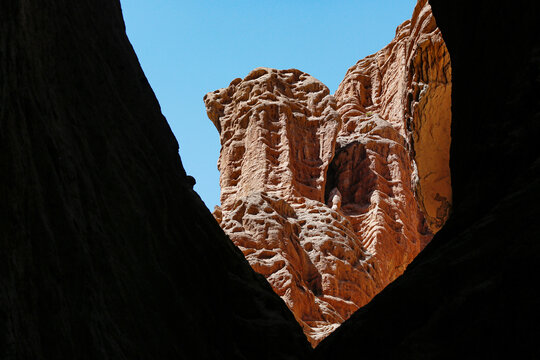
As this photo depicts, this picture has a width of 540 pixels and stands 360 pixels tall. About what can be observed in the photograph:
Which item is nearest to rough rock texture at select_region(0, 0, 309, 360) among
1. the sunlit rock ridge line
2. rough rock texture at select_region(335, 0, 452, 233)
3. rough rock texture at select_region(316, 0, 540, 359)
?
rough rock texture at select_region(316, 0, 540, 359)

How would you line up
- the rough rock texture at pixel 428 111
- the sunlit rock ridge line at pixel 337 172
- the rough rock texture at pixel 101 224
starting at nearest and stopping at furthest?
the rough rock texture at pixel 101 224, the rough rock texture at pixel 428 111, the sunlit rock ridge line at pixel 337 172

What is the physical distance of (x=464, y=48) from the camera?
7.58m

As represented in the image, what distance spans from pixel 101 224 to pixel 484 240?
3256 mm

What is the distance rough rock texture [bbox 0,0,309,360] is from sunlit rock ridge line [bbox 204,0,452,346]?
681 cm

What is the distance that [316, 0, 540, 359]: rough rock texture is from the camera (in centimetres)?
421

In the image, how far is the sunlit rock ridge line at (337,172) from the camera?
44.0 feet

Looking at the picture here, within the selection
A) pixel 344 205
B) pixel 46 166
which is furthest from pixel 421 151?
pixel 344 205

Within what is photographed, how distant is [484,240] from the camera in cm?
484

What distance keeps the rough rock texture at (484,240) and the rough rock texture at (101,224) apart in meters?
1.57

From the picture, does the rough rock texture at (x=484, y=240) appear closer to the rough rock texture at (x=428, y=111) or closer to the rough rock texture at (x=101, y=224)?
the rough rock texture at (x=101, y=224)

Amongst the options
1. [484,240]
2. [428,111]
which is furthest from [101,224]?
[428,111]

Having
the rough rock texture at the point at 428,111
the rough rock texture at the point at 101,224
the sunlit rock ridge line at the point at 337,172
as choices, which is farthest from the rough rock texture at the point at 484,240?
the sunlit rock ridge line at the point at 337,172

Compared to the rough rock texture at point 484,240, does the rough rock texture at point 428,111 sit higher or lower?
higher

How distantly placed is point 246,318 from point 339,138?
2548cm
